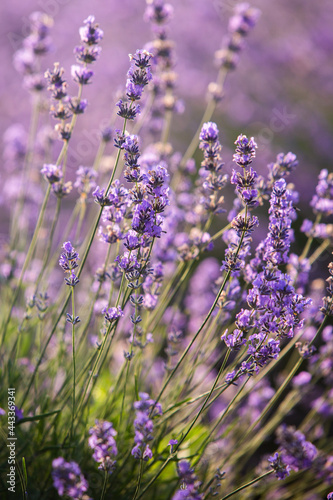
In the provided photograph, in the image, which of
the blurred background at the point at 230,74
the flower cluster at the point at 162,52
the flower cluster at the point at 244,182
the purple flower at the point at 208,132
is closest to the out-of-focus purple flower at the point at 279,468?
the flower cluster at the point at 244,182

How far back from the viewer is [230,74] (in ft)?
27.1

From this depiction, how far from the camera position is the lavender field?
51.4 inches

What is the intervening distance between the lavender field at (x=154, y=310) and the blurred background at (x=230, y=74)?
111 centimetres

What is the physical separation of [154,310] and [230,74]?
7.33 meters

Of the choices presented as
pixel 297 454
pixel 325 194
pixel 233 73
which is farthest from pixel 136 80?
pixel 233 73

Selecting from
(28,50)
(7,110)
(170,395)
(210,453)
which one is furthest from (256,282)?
(7,110)

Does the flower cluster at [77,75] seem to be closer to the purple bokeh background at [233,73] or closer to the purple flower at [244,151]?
the purple flower at [244,151]

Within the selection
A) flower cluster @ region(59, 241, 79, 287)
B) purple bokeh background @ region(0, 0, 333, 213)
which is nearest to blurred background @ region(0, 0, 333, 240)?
purple bokeh background @ region(0, 0, 333, 213)

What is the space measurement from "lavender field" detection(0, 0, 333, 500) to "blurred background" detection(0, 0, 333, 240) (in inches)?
43.8

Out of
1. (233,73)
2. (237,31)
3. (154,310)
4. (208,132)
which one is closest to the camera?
(208,132)

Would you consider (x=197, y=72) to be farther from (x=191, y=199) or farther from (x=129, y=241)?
(x=129, y=241)

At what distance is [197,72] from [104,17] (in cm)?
285

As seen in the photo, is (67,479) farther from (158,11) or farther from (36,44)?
(158,11)

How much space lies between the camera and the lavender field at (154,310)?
4.29 feet
